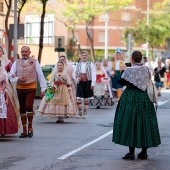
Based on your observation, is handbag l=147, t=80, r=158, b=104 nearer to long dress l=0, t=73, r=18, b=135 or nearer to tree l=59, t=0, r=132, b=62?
long dress l=0, t=73, r=18, b=135

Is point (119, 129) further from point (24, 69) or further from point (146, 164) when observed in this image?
point (24, 69)

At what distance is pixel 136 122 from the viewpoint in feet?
42.4

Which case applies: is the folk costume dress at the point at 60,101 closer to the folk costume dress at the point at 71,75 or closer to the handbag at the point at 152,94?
the folk costume dress at the point at 71,75

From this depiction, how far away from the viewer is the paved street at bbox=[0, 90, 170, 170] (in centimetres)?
1207

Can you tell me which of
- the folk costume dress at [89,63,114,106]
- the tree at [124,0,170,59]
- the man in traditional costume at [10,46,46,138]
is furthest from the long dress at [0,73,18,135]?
the tree at [124,0,170,59]

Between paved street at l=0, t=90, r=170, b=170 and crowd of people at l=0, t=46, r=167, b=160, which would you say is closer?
paved street at l=0, t=90, r=170, b=170

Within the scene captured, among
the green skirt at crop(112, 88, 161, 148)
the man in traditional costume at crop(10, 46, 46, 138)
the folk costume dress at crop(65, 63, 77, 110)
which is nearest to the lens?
the green skirt at crop(112, 88, 161, 148)

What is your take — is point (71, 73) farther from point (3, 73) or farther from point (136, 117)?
point (136, 117)

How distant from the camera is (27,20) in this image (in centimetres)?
6388

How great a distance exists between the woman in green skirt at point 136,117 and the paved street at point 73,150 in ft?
0.89

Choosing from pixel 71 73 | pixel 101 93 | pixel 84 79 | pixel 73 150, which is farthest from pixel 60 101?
pixel 101 93

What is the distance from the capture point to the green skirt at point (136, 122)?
12836 mm

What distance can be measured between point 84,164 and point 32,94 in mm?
4535

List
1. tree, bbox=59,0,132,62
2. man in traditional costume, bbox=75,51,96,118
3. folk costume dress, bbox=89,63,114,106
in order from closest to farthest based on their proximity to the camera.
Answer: man in traditional costume, bbox=75,51,96,118 < folk costume dress, bbox=89,63,114,106 < tree, bbox=59,0,132,62
